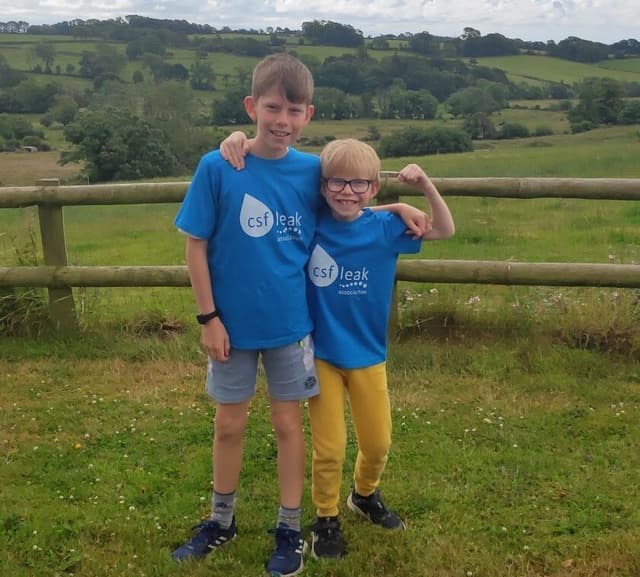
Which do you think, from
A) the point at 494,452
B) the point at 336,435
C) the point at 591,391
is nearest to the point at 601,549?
the point at 494,452

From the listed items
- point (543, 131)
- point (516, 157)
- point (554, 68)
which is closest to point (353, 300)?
point (516, 157)

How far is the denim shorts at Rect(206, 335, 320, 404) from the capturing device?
291cm

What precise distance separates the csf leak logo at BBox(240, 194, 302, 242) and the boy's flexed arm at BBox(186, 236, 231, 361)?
0.18 m

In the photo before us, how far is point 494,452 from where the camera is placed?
13.3 ft

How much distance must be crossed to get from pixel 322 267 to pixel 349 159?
425 millimetres

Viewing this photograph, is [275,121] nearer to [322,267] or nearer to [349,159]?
[349,159]

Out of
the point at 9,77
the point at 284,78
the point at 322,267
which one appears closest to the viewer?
the point at 284,78

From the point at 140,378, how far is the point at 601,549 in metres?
3.15

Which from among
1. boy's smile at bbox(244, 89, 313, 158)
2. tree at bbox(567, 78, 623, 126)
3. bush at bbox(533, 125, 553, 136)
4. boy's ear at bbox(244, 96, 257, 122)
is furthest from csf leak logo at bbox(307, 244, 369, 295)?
tree at bbox(567, 78, 623, 126)

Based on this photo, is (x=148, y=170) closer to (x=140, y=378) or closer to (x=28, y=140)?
(x=28, y=140)

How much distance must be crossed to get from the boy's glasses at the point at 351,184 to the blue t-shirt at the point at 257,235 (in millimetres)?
71

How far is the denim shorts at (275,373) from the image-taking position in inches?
115

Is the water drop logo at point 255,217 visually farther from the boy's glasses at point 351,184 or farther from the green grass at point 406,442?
the green grass at point 406,442

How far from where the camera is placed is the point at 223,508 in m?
3.20
